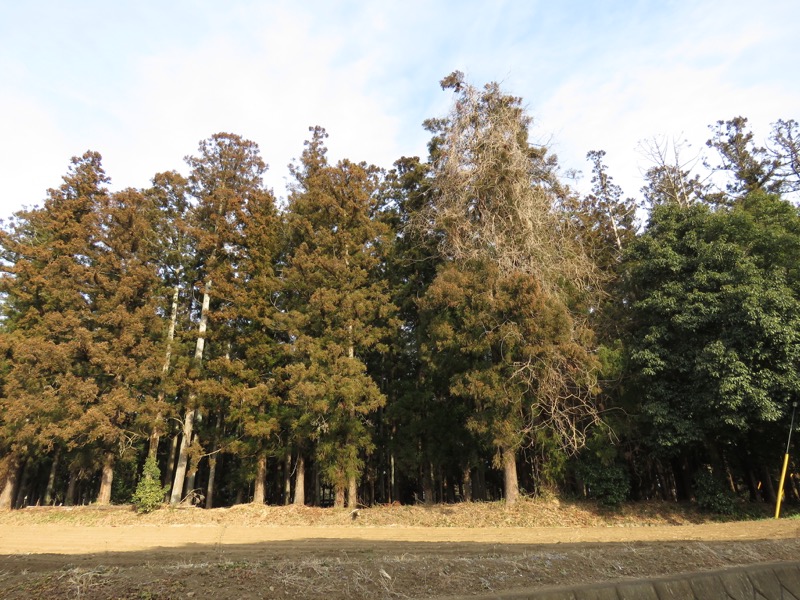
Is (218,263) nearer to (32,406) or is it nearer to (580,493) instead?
(32,406)

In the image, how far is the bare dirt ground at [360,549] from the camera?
3758mm

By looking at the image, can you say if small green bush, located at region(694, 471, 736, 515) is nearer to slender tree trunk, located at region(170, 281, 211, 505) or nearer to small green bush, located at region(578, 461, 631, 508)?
small green bush, located at region(578, 461, 631, 508)

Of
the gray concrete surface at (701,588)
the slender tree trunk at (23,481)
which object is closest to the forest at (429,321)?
the slender tree trunk at (23,481)

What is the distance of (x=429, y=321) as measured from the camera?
18.6 m

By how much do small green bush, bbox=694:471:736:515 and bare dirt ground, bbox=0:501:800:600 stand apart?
575mm

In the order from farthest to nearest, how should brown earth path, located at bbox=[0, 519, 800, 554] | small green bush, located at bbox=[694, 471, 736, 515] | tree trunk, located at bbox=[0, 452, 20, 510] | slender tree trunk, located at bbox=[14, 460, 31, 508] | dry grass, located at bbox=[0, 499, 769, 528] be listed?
slender tree trunk, located at bbox=[14, 460, 31, 508] < tree trunk, located at bbox=[0, 452, 20, 510] < small green bush, located at bbox=[694, 471, 736, 515] < dry grass, located at bbox=[0, 499, 769, 528] < brown earth path, located at bbox=[0, 519, 800, 554]

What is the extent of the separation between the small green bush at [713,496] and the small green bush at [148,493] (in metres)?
19.7

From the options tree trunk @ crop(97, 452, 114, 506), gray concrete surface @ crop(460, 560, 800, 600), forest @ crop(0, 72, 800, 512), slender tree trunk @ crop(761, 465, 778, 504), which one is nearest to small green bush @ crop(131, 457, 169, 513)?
forest @ crop(0, 72, 800, 512)

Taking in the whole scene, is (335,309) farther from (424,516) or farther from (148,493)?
(148,493)

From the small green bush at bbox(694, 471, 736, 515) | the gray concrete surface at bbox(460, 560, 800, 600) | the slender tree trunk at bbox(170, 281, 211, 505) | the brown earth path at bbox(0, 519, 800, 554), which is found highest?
the slender tree trunk at bbox(170, 281, 211, 505)

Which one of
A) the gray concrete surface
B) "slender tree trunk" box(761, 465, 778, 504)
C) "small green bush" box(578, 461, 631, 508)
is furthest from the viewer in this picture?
"slender tree trunk" box(761, 465, 778, 504)

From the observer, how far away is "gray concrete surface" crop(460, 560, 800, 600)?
325cm

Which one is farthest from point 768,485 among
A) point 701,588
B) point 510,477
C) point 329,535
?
point 701,588

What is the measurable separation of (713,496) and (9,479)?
30237mm
